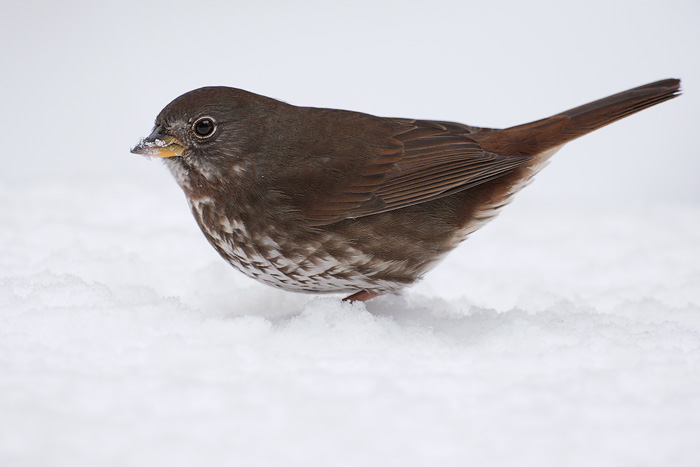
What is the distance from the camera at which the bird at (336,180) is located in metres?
3.50

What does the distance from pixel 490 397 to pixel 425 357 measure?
0.43 m

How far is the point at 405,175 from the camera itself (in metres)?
3.68

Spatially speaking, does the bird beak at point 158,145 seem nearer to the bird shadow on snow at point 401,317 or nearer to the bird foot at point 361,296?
the bird shadow on snow at point 401,317

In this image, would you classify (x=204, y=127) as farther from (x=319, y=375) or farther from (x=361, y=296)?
(x=319, y=375)

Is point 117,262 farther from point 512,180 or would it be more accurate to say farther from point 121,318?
point 512,180

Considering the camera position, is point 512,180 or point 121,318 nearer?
point 121,318

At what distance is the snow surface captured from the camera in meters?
2.28

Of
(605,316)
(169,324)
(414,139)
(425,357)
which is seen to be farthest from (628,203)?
(169,324)

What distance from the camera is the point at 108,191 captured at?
5.92 meters

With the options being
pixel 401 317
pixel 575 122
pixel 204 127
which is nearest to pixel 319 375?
pixel 401 317

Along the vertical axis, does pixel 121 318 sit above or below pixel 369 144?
below

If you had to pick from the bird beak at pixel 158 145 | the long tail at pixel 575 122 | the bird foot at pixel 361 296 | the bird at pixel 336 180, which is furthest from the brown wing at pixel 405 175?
the bird beak at pixel 158 145

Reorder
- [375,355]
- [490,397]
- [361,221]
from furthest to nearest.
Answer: [361,221], [375,355], [490,397]

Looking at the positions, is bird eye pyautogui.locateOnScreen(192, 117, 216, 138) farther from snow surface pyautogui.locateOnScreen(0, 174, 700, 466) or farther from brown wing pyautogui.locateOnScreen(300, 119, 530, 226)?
snow surface pyautogui.locateOnScreen(0, 174, 700, 466)
